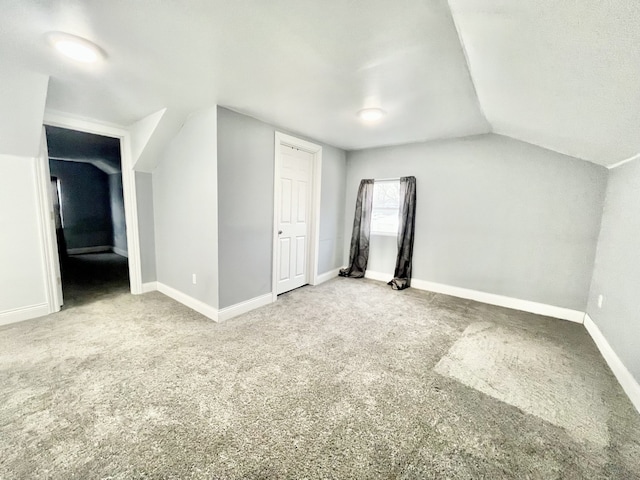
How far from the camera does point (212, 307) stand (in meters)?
2.85

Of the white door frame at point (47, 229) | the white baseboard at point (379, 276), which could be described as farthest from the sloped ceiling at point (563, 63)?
the white door frame at point (47, 229)

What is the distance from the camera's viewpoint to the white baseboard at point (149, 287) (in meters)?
3.62

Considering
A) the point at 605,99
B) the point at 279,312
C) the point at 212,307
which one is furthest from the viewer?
the point at 279,312

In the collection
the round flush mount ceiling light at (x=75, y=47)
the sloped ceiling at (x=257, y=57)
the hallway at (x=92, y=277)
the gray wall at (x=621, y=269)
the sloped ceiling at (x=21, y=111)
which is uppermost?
the sloped ceiling at (x=257, y=57)

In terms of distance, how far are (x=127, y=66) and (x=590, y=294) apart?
501 centimetres

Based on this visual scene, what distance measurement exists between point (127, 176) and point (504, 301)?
529 cm

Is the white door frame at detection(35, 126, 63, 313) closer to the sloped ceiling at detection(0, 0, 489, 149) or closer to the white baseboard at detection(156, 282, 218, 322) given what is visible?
the sloped ceiling at detection(0, 0, 489, 149)

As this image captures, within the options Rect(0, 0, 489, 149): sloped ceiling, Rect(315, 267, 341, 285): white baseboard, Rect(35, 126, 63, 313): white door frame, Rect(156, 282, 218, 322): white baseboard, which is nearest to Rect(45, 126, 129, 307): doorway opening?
Rect(156, 282, 218, 322): white baseboard

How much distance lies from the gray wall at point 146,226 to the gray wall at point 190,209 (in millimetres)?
72

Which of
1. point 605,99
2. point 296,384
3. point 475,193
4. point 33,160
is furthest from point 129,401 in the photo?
point 475,193

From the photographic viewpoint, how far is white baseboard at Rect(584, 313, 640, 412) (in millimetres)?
1768

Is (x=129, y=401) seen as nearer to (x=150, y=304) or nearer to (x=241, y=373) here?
(x=241, y=373)

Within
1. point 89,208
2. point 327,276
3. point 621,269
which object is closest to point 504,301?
point 621,269

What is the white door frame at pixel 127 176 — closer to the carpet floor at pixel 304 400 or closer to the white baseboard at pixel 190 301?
the white baseboard at pixel 190 301
